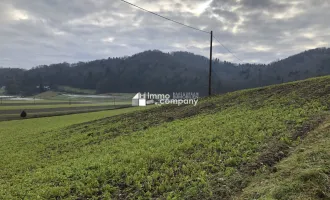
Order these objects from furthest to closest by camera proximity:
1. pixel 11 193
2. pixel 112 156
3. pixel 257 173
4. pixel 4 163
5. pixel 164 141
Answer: pixel 4 163 < pixel 164 141 < pixel 112 156 < pixel 11 193 < pixel 257 173

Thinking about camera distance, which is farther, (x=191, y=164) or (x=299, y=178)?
(x=191, y=164)

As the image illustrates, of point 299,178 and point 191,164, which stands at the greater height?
point 299,178

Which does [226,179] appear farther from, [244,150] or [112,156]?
[112,156]

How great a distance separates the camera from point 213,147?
381 inches

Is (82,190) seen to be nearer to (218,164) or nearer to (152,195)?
(152,195)

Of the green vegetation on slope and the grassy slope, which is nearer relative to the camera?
the green vegetation on slope

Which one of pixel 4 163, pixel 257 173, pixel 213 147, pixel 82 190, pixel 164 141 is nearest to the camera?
pixel 257 173

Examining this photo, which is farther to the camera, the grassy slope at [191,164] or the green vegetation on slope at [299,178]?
the grassy slope at [191,164]

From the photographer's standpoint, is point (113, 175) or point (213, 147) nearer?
point (113, 175)

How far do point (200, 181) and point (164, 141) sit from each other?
5242mm

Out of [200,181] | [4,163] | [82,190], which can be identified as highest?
[200,181]

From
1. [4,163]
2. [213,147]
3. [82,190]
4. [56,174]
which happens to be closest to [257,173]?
[213,147]

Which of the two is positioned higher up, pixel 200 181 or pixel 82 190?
pixel 200 181

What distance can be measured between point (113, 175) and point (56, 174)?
2.78m
